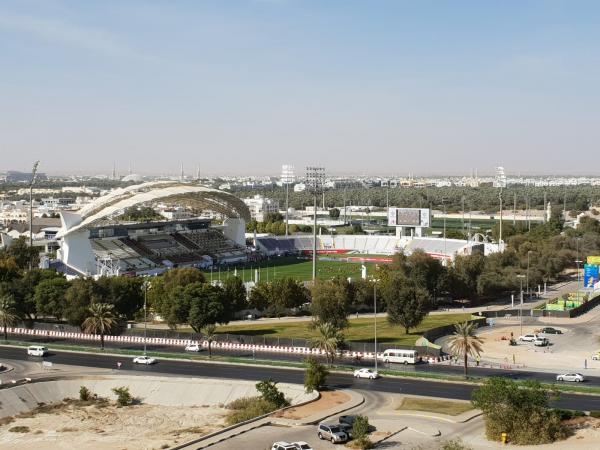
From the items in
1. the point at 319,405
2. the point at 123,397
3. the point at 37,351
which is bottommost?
the point at 123,397

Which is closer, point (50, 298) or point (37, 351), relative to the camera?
point (37, 351)

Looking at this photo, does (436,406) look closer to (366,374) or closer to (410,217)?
(366,374)

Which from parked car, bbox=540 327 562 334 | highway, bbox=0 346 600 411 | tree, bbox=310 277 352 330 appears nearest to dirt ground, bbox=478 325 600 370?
parked car, bbox=540 327 562 334

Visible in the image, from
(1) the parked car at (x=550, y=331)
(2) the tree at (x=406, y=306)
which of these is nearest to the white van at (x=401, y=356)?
(2) the tree at (x=406, y=306)

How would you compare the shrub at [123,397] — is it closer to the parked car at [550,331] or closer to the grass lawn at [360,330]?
the grass lawn at [360,330]

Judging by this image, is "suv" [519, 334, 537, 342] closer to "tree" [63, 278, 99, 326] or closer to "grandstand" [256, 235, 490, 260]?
"tree" [63, 278, 99, 326]

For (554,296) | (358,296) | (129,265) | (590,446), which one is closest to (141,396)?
(590,446)

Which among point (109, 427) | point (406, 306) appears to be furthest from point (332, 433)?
point (406, 306)
